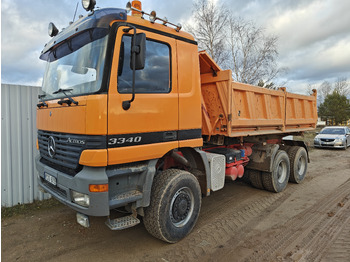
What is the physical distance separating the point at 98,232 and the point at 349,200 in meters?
5.33

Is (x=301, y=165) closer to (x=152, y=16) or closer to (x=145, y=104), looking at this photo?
(x=145, y=104)

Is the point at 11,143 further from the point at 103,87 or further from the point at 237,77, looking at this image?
the point at 237,77

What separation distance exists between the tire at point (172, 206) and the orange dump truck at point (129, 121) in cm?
1

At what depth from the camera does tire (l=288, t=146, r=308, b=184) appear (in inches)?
250

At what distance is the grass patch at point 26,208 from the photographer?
Result: 14.3 feet

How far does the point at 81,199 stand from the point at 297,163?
5.95 m

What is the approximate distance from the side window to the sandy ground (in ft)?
7.39

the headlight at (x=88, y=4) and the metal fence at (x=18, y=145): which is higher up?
the headlight at (x=88, y=4)

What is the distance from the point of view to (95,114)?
253 centimetres

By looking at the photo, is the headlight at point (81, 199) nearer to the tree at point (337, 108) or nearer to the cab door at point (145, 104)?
the cab door at point (145, 104)

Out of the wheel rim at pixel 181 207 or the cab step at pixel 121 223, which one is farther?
the wheel rim at pixel 181 207

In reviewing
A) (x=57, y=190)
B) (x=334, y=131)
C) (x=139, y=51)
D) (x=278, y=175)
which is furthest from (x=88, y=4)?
(x=334, y=131)

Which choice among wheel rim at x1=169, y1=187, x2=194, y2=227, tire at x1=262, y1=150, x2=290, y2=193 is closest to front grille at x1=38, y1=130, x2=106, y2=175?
wheel rim at x1=169, y1=187, x2=194, y2=227

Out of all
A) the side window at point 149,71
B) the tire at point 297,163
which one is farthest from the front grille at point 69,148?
the tire at point 297,163
